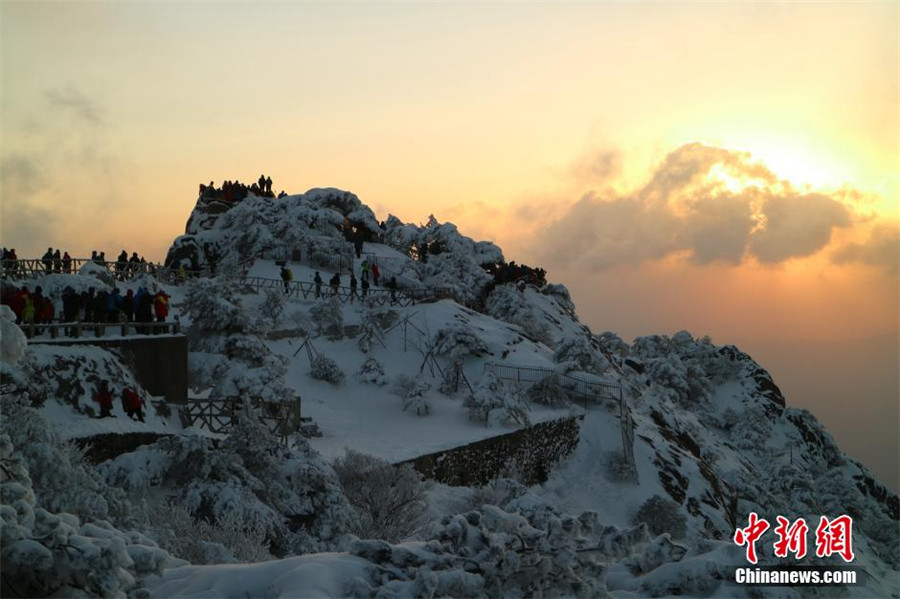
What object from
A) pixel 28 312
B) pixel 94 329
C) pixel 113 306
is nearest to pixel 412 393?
pixel 113 306

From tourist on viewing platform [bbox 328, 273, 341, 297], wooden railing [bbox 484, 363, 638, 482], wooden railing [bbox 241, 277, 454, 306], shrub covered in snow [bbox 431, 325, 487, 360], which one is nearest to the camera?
wooden railing [bbox 484, 363, 638, 482]

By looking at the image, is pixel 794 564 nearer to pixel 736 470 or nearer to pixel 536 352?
pixel 536 352

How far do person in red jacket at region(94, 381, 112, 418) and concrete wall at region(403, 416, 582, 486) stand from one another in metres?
10.0

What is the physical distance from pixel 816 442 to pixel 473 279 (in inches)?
1036

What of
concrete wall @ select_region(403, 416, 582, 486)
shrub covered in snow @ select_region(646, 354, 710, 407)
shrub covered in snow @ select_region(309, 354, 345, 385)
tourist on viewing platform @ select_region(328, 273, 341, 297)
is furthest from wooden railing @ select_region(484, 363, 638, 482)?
shrub covered in snow @ select_region(646, 354, 710, 407)

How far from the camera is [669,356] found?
229 feet

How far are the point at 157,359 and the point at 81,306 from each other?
9.70ft

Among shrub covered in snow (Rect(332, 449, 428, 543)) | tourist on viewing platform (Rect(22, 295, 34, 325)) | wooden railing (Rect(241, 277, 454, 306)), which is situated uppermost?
wooden railing (Rect(241, 277, 454, 306))

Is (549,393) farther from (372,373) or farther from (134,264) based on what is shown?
(134,264)

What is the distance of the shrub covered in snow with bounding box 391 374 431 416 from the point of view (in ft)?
127

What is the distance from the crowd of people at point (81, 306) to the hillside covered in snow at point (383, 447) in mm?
1385

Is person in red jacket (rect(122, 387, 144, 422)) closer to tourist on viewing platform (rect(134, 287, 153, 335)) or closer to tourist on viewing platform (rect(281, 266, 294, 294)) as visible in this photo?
tourist on viewing platform (rect(134, 287, 153, 335))

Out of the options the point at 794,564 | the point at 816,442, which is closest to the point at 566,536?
the point at 794,564

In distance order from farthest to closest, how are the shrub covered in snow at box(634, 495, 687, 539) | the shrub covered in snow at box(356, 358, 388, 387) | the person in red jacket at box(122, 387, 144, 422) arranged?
the shrub covered in snow at box(356, 358, 388, 387) < the shrub covered in snow at box(634, 495, 687, 539) < the person in red jacket at box(122, 387, 144, 422)
